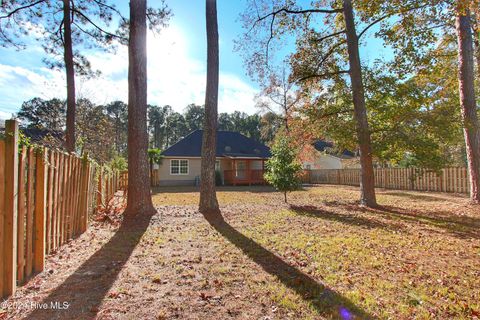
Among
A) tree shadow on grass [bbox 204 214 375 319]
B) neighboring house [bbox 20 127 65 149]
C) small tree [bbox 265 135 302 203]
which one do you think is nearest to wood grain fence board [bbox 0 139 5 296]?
neighboring house [bbox 20 127 65 149]

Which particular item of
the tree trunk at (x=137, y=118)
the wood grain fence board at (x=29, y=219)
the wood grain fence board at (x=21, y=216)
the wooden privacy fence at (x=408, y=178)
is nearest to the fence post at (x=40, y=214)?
the wood grain fence board at (x=29, y=219)

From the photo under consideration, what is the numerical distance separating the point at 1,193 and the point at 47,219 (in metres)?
1.43

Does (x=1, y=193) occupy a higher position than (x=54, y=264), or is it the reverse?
(x=1, y=193)

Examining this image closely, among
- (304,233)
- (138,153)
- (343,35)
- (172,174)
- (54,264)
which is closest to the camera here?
(54,264)

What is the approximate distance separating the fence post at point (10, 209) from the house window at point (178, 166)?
21.2 m

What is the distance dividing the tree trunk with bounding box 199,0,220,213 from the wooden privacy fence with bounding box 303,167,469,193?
7277 mm

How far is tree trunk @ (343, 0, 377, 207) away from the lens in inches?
392

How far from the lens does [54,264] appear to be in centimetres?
395

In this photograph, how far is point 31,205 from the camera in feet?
11.2

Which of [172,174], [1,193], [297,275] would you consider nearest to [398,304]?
[297,275]

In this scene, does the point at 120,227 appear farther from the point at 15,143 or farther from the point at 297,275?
the point at 297,275

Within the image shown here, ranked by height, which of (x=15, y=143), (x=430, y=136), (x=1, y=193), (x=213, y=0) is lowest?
(x=1, y=193)

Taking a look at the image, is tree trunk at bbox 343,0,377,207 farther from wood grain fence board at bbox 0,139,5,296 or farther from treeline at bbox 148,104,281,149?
treeline at bbox 148,104,281,149

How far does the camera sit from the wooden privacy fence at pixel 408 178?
14881 mm
